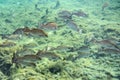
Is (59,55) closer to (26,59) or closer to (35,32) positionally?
(35,32)

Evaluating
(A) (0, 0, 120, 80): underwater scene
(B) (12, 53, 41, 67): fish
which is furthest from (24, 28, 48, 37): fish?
(B) (12, 53, 41, 67): fish

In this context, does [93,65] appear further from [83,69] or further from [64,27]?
[64,27]

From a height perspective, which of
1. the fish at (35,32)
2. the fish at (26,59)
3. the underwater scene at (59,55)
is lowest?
the underwater scene at (59,55)

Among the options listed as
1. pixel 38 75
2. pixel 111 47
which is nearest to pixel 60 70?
pixel 38 75

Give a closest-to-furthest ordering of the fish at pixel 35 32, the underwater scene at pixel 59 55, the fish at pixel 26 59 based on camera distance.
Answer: the fish at pixel 26 59 → the underwater scene at pixel 59 55 → the fish at pixel 35 32

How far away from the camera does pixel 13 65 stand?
695 cm

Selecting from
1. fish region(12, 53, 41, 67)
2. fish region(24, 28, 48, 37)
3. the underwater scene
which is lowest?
the underwater scene

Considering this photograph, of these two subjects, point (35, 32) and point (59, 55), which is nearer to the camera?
point (35, 32)

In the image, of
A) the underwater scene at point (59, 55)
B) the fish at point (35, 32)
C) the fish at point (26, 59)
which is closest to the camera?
the fish at point (26, 59)

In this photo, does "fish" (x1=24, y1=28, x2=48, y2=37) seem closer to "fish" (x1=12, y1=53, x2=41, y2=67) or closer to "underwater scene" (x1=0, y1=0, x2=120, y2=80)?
"underwater scene" (x1=0, y1=0, x2=120, y2=80)

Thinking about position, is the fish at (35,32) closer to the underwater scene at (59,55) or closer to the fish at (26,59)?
the underwater scene at (59,55)

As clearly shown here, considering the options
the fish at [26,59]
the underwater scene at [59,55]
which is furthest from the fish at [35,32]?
the fish at [26,59]

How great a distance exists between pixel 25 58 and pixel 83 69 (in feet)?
8.21

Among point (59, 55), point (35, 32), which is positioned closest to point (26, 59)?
point (35, 32)
